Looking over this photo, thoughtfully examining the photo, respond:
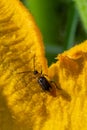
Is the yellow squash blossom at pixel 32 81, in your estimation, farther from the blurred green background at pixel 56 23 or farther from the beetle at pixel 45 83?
the blurred green background at pixel 56 23

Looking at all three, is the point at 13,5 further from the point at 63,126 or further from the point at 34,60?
the point at 63,126

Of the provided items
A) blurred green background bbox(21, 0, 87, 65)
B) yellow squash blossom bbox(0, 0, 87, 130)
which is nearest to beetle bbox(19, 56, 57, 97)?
yellow squash blossom bbox(0, 0, 87, 130)

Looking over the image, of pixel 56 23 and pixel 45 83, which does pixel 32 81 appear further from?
pixel 56 23

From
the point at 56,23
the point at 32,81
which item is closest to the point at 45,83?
the point at 32,81

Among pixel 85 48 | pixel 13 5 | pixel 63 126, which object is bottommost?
pixel 63 126

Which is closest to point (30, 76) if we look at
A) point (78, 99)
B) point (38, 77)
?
point (38, 77)
